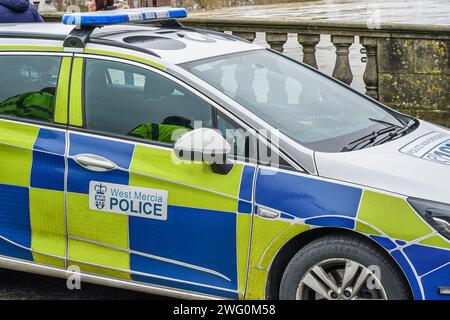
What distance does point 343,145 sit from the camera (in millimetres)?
4215

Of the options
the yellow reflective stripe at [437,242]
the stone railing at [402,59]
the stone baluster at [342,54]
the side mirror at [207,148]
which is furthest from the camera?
the stone baluster at [342,54]

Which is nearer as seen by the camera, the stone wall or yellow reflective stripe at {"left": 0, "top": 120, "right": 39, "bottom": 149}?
yellow reflective stripe at {"left": 0, "top": 120, "right": 39, "bottom": 149}

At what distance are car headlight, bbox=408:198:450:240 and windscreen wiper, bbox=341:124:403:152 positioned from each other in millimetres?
538

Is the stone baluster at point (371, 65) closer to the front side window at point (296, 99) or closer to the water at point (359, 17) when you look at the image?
the water at point (359, 17)

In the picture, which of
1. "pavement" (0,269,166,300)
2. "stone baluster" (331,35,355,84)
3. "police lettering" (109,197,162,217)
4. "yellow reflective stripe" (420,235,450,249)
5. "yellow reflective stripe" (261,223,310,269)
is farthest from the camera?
"stone baluster" (331,35,355,84)

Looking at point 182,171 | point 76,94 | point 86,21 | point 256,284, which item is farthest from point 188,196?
point 86,21

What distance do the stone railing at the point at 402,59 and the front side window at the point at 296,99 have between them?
3558mm

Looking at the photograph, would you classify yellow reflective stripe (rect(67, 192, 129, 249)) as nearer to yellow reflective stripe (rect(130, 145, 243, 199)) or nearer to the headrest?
yellow reflective stripe (rect(130, 145, 243, 199))

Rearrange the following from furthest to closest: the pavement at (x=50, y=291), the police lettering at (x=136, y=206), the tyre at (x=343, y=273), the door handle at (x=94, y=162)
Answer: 1. the pavement at (x=50, y=291)
2. the door handle at (x=94, y=162)
3. the police lettering at (x=136, y=206)
4. the tyre at (x=343, y=273)

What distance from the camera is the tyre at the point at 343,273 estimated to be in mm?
3811

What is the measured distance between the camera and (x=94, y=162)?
430 cm

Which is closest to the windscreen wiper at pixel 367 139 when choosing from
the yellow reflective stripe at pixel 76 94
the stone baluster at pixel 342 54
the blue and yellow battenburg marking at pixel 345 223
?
the blue and yellow battenburg marking at pixel 345 223

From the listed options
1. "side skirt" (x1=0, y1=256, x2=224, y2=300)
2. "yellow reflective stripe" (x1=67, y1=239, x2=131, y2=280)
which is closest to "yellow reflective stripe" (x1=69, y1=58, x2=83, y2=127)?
"yellow reflective stripe" (x1=67, y1=239, x2=131, y2=280)

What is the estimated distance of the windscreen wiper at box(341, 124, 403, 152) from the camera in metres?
4.20
